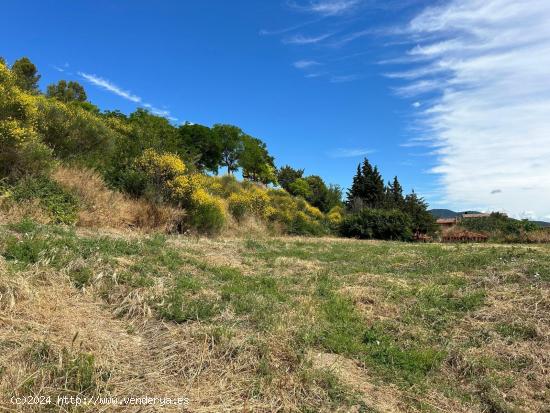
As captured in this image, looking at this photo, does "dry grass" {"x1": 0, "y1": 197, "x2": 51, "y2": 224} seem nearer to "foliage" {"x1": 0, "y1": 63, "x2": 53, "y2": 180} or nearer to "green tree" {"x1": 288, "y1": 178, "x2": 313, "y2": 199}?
"foliage" {"x1": 0, "y1": 63, "x2": 53, "y2": 180}

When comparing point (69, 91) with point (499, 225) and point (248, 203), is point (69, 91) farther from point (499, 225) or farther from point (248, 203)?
point (499, 225)

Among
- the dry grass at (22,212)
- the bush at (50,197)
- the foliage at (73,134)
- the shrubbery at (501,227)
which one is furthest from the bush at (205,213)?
the shrubbery at (501,227)

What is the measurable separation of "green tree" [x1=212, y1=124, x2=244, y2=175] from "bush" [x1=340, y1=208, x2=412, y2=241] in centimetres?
1802

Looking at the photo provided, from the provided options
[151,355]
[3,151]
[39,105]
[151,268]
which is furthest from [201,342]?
[39,105]

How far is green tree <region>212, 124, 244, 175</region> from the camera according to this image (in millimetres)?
38234

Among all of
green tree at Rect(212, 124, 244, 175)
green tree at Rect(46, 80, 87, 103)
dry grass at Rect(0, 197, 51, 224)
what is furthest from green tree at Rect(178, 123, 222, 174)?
dry grass at Rect(0, 197, 51, 224)

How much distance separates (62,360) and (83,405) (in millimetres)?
440

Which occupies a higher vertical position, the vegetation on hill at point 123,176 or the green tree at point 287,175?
the green tree at point 287,175

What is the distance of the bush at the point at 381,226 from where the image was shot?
920 inches

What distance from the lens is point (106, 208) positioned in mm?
10164

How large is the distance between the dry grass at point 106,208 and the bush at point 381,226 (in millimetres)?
13977

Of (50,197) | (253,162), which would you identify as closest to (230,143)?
(253,162)

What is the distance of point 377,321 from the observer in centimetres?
482

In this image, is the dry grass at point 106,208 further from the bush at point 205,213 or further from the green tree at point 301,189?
the green tree at point 301,189
